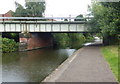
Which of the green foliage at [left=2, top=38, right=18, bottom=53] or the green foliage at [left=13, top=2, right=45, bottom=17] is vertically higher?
the green foliage at [left=13, top=2, right=45, bottom=17]

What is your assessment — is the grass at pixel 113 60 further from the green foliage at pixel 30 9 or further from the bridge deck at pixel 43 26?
the green foliage at pixel 30 9

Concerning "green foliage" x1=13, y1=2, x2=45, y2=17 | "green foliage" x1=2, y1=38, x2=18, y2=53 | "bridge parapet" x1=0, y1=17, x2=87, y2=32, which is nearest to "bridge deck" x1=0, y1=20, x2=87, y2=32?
"bridge parapet" x1=0, y1=17, x2=87, y2=32

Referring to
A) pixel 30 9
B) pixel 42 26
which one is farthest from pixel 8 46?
pixel 30 9

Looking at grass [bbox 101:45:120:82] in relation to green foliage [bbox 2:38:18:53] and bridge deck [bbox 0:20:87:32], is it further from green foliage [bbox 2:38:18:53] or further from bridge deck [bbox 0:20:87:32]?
green foliage [bbox 2:38:18:53]

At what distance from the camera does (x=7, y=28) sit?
45094 mm

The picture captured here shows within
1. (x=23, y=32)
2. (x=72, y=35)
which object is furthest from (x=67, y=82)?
(x=72, y=35)

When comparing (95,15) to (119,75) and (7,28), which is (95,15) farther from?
(119,75)

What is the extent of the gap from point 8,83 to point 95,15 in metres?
28.9

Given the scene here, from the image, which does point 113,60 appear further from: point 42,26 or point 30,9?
point 30,9

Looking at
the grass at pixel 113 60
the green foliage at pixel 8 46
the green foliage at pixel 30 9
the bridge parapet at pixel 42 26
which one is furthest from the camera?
the green foliage at pixel 30 9

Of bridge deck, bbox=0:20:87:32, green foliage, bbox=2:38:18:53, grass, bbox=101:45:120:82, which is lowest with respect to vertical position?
green foliage, bbox=2:38:18:53

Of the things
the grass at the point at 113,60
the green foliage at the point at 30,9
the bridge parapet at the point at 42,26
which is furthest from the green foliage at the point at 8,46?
the green foliage at the point at 30,9

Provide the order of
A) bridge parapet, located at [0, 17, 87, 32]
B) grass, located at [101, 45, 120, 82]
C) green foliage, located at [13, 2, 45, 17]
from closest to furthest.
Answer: grass, located at [101, 45, 120, 82] < bridge parapet, located at [0, 17, 87, 32] < green foliage, located at [13, 2, 45, 17]

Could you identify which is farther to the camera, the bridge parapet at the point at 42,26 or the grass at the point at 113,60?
the bridge parapet at the point at 42,26
